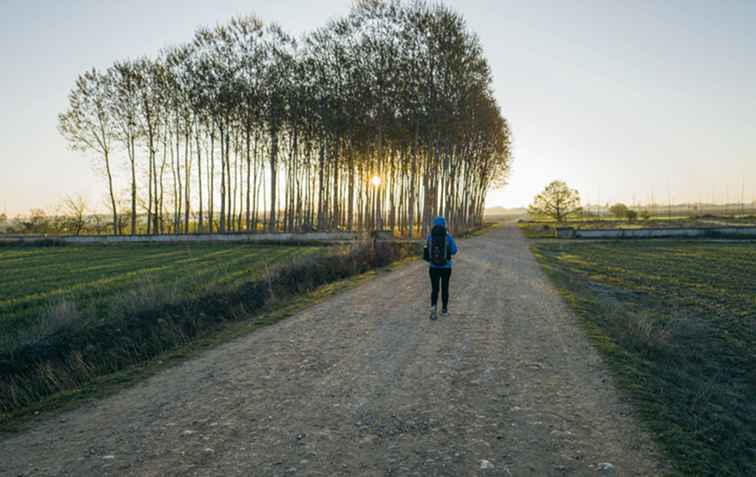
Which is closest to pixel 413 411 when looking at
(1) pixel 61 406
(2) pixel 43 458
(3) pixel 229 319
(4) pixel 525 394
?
(4) pixel 525 394

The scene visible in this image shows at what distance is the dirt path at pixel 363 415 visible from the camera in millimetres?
4316

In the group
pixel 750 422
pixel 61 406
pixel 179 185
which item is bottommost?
pixel 750 422

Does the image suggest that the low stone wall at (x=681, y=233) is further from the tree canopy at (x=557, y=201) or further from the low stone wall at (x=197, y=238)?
the tree canopy at (x=557, y=201)

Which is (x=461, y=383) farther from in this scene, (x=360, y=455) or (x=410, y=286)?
(x=410, y=286)

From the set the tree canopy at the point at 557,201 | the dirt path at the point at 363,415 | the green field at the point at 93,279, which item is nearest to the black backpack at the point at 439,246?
the dirt path at the point at 363,415

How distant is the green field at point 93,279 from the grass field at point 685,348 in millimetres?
10941

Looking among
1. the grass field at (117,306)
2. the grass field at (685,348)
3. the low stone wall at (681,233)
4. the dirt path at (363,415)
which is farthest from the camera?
the low stone wall at (681,233)

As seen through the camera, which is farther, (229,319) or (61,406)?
(229,319)

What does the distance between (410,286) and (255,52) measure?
3224 centimetres

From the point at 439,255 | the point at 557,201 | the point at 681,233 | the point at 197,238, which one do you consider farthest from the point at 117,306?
the point at 557,201

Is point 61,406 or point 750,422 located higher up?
point 61,406

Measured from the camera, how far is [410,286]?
1495cm

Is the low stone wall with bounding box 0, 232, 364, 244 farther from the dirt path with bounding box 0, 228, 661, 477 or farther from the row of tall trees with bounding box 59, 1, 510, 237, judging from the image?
the dirt path with bounding box 0, 228, 661, 477

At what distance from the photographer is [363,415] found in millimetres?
5363
